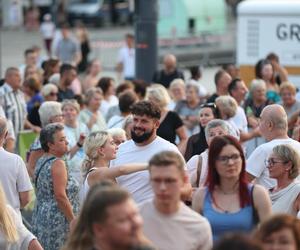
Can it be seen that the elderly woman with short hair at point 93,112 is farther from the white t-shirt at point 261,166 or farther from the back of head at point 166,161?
the back of head at point 166,161

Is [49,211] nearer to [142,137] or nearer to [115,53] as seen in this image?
[142,137]

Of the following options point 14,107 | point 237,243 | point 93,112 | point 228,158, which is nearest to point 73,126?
point 93,112

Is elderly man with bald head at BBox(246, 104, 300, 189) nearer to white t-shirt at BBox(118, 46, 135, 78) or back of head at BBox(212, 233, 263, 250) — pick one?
back of head at BBox(212, 233, 263, 250)

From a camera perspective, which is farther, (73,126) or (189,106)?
(189,106)

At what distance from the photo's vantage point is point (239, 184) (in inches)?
309

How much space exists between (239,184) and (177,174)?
0.97 metres

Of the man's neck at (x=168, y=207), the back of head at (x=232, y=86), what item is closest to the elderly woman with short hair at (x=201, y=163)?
the man's neck at (x=168, y=207)

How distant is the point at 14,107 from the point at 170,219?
8804 millimetres

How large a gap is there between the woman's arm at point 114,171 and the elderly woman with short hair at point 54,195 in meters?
0.70

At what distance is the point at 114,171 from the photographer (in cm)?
885

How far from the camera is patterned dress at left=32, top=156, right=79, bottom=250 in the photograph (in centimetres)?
1023

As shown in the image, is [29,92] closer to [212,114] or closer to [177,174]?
[212,114]

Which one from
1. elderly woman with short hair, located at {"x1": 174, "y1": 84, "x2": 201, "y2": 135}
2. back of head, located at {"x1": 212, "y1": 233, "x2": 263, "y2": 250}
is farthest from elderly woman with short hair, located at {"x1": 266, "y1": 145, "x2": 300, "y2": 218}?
elderly woman with short hair, located at {"x1": 174, "y1": 84, "x2": 201, "y2": 135}

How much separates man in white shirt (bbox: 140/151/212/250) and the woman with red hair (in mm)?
678
